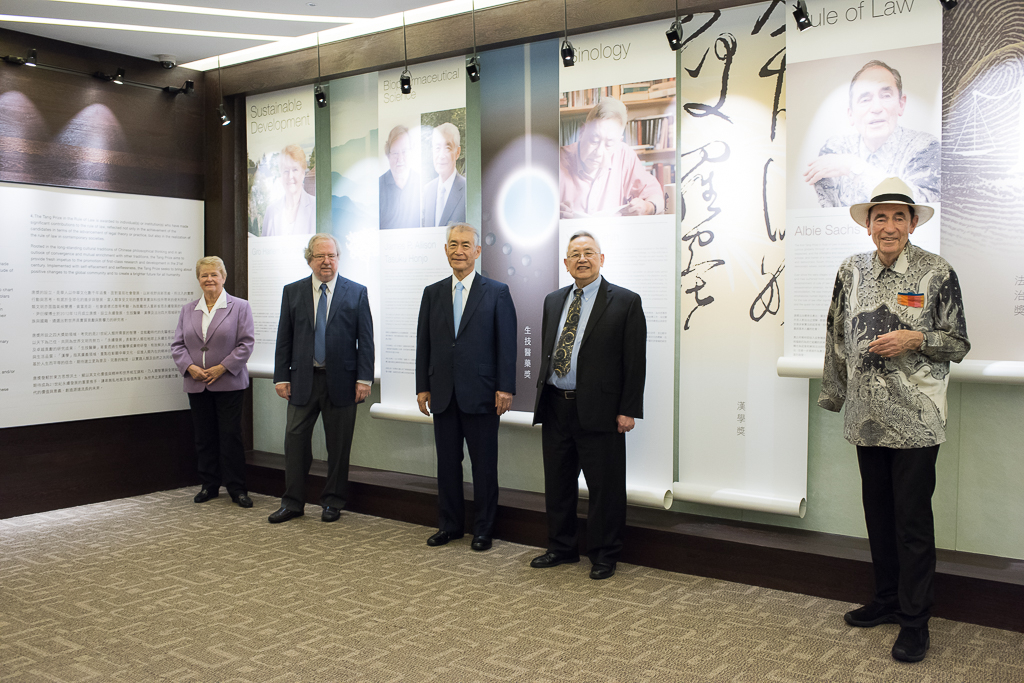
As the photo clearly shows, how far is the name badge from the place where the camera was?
3.27 m

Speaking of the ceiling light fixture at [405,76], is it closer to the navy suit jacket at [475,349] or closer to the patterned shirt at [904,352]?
→ the navy suit jacket at [475,349]

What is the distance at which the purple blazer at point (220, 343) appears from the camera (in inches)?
225

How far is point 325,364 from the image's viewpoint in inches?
209

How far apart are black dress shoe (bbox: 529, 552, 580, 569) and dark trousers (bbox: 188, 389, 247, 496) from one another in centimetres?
258

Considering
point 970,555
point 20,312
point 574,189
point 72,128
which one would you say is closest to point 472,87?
point 574,189

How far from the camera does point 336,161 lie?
6082mm

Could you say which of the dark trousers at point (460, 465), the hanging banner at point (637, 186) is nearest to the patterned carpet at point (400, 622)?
the dark trousers at point (460, 465)

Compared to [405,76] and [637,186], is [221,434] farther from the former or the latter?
[637,186]

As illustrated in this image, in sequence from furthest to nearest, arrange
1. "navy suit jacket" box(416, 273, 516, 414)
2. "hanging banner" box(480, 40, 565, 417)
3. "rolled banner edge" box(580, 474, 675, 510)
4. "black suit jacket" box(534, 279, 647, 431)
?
"hanging banner" box(480, 40, 565, 417)
"navy suit jacket" box(416, 273, 516, 414)
"rolled banner edge" box(580, 474, 675, 510)
"black suit jacket" box(534, 279, 647, 431)

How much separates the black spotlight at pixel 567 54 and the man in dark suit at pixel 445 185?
3.38ft

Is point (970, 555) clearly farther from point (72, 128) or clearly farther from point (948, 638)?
point (72, 128)

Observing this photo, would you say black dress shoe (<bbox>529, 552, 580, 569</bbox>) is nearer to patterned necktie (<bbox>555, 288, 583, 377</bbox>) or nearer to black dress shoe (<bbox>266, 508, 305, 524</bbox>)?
patterned necktie (<bbox>555, 288, 583, 377</bbox>)

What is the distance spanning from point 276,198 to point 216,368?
1531mm

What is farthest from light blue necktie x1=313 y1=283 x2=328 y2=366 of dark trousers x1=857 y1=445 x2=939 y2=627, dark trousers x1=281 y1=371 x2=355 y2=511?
dark trousers x1=857 y1=445 x2=939 y2=627
